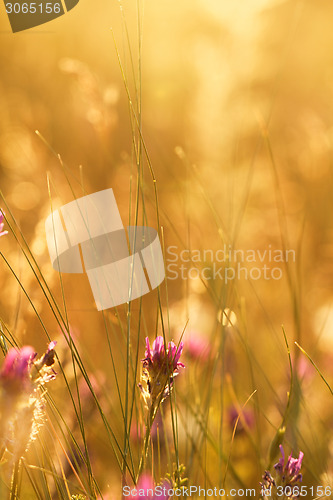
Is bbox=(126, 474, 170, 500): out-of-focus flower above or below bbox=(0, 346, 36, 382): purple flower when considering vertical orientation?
below

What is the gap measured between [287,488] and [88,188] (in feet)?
1.89

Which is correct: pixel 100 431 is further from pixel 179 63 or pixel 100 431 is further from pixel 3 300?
pixel 179 63

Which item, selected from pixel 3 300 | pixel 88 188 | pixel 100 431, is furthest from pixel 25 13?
pixel 100 431

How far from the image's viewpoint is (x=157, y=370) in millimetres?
354

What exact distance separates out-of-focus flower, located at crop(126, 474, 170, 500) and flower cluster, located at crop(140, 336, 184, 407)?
48mm

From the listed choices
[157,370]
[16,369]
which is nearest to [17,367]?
[16,369]

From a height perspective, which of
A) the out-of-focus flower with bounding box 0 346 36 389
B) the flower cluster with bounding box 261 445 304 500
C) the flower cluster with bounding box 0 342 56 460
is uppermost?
the out-of-focus flower with bounding box 0 346 36 389

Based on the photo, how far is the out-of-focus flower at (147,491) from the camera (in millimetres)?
333

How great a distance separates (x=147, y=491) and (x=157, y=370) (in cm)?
8

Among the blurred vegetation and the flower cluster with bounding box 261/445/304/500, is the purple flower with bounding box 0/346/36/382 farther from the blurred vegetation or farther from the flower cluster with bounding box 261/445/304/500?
the blurred vegetation

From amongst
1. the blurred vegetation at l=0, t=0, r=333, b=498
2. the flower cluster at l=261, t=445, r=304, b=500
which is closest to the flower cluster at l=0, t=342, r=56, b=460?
the flower cluster at l=261, t=445, r=304, b=500

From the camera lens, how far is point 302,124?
2.91ft

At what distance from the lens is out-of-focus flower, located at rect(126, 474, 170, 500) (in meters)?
0.33

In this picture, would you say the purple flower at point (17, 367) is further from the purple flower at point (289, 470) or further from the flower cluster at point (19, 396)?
the purple flower at point (289, 470)
